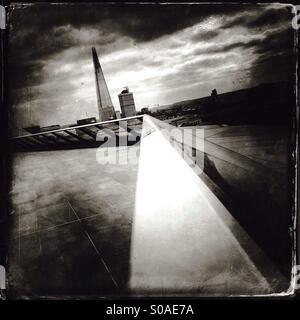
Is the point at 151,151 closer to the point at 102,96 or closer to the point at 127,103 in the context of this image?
the point at 127,103

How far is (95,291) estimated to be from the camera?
1.57m

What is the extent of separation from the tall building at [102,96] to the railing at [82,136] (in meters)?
0.05

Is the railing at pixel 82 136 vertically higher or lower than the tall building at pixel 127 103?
lower

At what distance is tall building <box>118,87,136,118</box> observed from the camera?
5.35 ft

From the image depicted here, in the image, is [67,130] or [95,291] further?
[67,130]

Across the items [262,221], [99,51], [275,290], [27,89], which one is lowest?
[275,290]

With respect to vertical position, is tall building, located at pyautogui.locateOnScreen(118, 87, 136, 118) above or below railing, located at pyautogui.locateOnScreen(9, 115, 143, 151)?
above

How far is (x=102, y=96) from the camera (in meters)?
1.65

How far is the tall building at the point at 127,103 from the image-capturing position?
5.35ft

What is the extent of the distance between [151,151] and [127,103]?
15.8 inches

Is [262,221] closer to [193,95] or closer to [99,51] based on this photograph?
[193,95]

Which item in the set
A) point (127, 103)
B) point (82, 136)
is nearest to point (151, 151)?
point (127, 103)

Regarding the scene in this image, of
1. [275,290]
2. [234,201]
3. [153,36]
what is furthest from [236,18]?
[275,290]

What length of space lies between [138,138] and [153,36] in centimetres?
73
